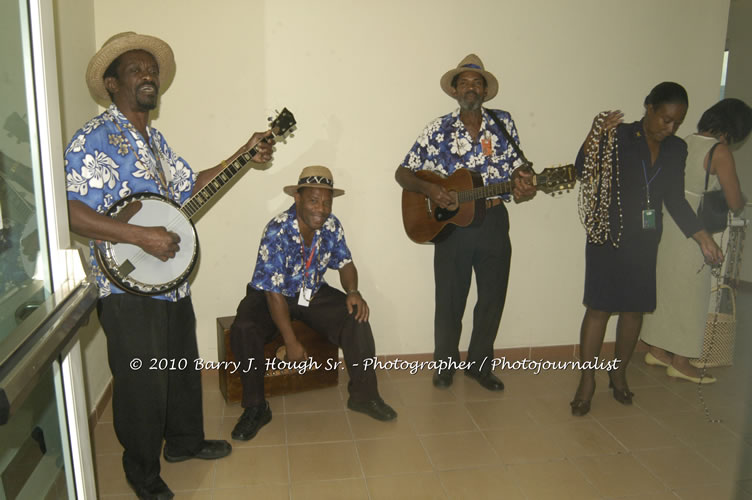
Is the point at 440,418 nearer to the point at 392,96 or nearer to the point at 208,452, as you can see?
the point at 208,452

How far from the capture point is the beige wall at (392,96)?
341 cm

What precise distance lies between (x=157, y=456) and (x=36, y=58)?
1.73 meters

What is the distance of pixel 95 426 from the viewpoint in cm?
307

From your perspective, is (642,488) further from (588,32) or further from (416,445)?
(588,32)

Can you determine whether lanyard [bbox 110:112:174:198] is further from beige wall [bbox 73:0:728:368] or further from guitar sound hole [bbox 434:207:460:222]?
guitar sound hole [bbox 434:207:460:222]

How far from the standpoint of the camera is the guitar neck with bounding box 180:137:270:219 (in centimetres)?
258

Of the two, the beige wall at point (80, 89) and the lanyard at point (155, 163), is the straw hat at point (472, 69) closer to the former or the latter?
the lanyard at point (155, 163)

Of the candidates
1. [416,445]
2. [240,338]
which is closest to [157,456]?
[240,338]

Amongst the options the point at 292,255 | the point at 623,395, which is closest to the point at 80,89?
the point at 292,255

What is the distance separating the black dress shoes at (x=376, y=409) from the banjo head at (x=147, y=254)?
132 centimetres

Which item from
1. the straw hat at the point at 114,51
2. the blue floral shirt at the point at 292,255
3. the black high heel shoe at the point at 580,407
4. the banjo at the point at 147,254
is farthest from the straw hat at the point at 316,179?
the black high heel shoe at the point at 580,407

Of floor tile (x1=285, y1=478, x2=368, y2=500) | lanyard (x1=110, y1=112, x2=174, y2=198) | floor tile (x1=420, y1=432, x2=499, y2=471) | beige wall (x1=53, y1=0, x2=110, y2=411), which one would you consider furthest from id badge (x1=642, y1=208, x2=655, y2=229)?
beige wall (x1=53, y1=0, x2=110, y2=411)

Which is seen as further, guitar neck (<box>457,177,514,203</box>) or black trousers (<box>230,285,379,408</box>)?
guitar neck (<box>457,177,514,203</box>)

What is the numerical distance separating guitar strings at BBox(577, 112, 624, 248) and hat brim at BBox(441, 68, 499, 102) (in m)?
0.65
